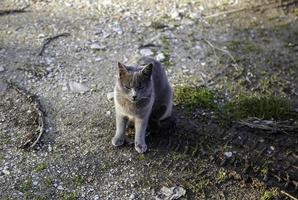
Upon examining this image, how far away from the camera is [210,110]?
4836 millimetres

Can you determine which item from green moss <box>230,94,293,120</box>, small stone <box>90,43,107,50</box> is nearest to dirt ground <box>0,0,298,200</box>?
small stone <box>90,43,107,50</box>

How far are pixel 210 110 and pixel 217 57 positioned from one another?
0.90 meters

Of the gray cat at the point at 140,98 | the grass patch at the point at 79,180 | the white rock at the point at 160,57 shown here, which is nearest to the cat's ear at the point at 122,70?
the gray cat at the point at 140,98

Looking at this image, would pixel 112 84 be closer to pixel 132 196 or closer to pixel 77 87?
pixel 77 87

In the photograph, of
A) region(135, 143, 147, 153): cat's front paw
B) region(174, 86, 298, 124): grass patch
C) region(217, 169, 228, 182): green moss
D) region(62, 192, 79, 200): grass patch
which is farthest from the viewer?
region(174, 86, 298, 124): grass patch

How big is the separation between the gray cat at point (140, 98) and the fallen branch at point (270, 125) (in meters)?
0.76

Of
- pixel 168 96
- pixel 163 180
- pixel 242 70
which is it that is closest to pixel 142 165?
pixel 163 180

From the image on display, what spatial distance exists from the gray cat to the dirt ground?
0.54 ft

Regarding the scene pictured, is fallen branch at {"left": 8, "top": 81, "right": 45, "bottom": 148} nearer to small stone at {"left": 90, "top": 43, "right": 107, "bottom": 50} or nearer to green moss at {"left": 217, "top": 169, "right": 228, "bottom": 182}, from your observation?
small stone at {"left": 90, "top": 43, "right": 107, "bottom": 50}

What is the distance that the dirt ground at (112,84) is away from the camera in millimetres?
4098

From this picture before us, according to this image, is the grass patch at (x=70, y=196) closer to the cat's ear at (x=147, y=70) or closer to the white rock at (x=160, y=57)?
the cat's ear at (x=147, y=70)

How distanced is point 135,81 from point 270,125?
152 cm

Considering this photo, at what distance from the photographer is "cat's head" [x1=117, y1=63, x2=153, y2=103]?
12.6 feet

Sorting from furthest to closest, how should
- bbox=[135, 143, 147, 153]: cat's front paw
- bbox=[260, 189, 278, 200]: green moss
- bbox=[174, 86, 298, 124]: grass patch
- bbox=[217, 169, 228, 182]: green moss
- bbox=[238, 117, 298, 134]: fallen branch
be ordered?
1. bbox=[174, 86, 298, 124]: grass patch
2. bbox=[238, 117, 298, 134]: fallen branch
3. bbox=[135, 143, 147, 153]: cat's front paw
4. bbox=[217, 169, 228, 182]: green moss
5. bbox=[260, 189, 278, 200]: green moss
